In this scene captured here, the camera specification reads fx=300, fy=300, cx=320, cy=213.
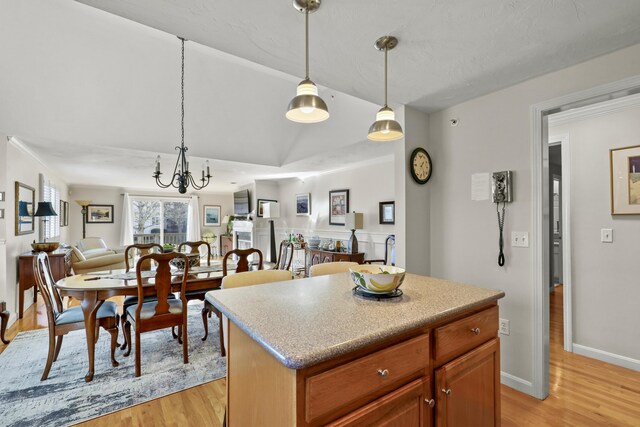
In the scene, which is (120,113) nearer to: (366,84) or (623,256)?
(366,84)

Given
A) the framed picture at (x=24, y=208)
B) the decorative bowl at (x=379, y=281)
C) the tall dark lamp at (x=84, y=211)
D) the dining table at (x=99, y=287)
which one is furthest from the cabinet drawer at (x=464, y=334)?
the tall dark lamp at (x=84, y=211)

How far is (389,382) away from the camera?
41.6 inches

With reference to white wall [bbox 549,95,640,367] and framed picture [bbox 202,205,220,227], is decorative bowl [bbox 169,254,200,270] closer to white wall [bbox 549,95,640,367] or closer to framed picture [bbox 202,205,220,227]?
white wall [bbox 549,95,640,367]

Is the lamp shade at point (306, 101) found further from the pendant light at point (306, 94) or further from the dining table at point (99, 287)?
the dining table at point (99, 287)

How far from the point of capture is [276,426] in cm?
97

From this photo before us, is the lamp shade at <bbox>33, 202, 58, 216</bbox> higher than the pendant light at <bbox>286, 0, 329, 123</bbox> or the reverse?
the reverse

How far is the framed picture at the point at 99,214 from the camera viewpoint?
804 centimetres

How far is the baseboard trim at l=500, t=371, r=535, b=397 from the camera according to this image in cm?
216

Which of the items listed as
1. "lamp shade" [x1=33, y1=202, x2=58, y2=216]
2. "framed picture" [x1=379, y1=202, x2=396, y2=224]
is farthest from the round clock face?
"lamp shade" [x1=33, y1=202, x2=58, y2=216]

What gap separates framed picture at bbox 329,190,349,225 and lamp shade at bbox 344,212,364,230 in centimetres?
58

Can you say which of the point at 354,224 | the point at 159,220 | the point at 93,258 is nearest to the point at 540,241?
the point at 354,224

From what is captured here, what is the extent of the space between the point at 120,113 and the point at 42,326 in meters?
2.69

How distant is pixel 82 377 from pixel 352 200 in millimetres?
4379

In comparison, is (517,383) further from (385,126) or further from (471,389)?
(385,126)
